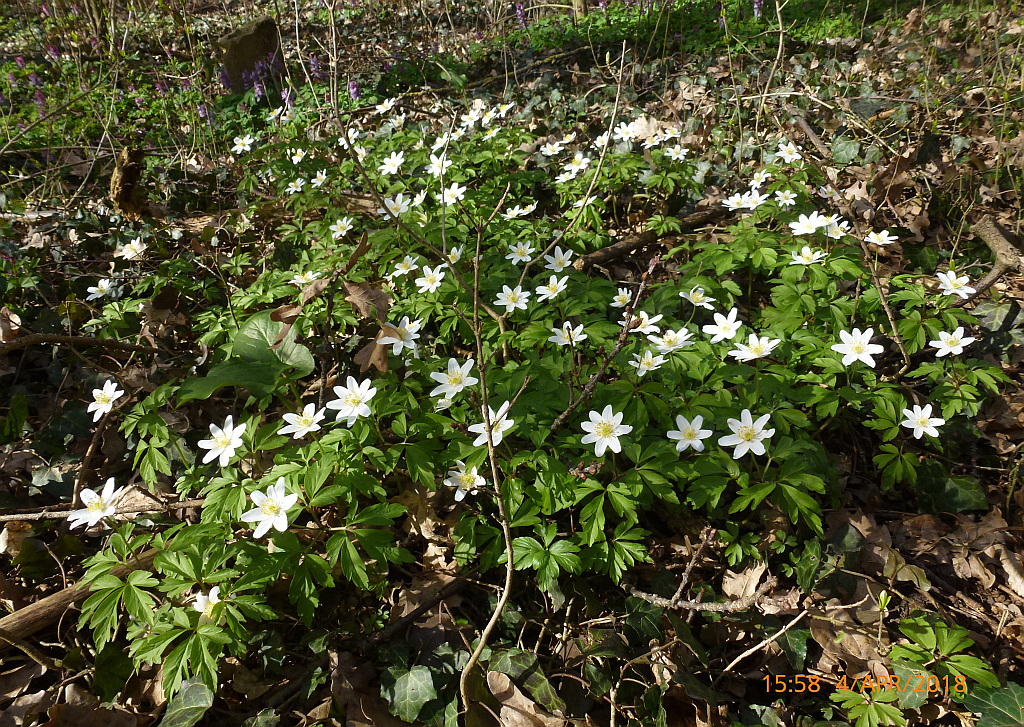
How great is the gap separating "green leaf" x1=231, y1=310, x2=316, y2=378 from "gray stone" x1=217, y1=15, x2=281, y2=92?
6.04 m

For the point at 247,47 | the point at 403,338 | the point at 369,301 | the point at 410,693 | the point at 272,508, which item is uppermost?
the point at 247,47

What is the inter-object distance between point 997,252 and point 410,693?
374 centimetres

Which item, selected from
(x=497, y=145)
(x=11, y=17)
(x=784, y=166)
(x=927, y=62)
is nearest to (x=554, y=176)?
(x=497, y=145)

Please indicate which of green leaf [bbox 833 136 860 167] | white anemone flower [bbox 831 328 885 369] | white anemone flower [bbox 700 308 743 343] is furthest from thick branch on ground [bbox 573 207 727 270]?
white anemone flower [bbox 831 328 885 369]

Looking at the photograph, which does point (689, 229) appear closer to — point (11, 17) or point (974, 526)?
point (974, 526)

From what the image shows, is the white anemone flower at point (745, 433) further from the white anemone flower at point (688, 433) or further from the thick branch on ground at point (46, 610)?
the thick branch on ground at point (46, 610)

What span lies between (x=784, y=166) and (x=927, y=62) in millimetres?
2764

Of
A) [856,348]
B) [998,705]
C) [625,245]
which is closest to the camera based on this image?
[998,705]

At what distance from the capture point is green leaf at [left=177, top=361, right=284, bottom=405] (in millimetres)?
2342

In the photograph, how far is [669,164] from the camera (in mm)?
3977

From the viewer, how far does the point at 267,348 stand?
2633 mm

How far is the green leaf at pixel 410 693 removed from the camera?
198 cm

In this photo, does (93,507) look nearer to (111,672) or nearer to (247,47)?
(111,672)

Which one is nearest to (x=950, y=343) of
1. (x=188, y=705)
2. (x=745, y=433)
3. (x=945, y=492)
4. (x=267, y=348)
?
(x=945, y=492)
